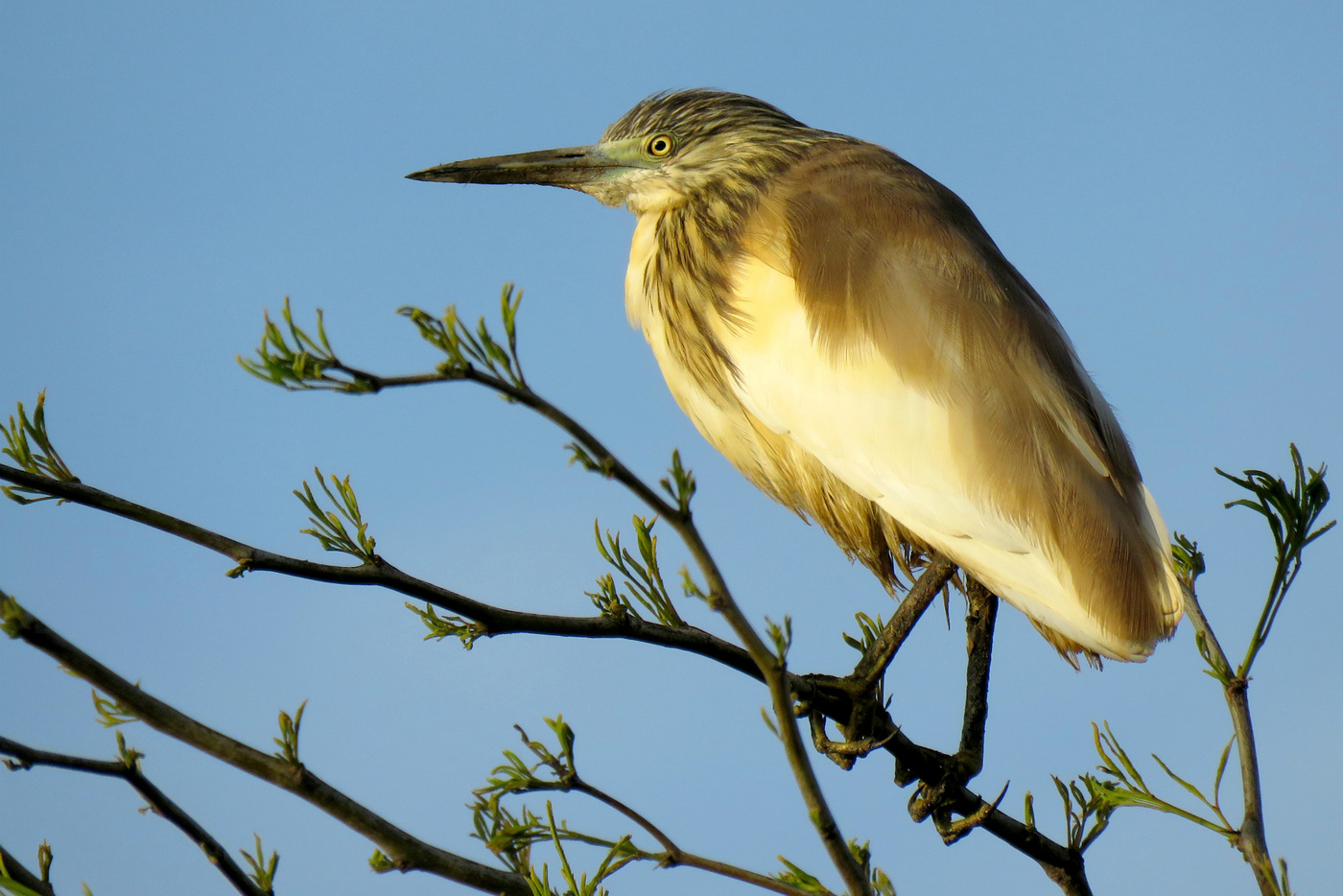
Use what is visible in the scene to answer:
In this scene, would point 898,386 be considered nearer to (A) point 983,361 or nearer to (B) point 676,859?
(A) point 983,361

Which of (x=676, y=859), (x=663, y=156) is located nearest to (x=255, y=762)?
(x=676, y=859)

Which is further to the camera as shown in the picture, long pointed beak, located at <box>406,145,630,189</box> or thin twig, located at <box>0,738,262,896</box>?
long pointed beak, located at <box>406,145,630,189</box>

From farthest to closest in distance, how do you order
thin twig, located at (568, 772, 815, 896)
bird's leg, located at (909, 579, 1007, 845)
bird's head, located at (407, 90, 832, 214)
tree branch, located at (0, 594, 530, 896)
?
bird's head, located at (407, 90, 832, 214)
bird's leg, located at (909, 579, 1007, 845)
thin twig, located at (568, 772, 815, 896)
tree branch, located at (0, 594, 530, 896)

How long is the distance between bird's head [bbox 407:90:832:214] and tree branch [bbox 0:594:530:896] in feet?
5.17

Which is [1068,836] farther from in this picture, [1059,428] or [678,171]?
[678,171]

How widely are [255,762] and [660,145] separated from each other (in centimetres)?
180

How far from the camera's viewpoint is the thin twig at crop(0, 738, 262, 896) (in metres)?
0.98

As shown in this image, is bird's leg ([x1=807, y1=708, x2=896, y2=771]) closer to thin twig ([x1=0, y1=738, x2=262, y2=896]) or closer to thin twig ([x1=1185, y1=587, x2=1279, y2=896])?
thin twig ([x1=1185, y1=587, x2=1279, y2=896])

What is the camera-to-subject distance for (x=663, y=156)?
96.5 inches

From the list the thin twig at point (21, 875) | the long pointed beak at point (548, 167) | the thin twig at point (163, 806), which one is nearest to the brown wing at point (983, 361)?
the long pointed beak at point (548, 167)

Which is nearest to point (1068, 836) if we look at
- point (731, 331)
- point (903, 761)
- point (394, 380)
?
point (903, 761)

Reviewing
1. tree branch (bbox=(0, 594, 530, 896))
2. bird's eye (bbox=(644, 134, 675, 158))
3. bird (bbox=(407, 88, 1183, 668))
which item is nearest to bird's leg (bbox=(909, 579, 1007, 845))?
bird (bbox=(407, 88, 1183, 668))

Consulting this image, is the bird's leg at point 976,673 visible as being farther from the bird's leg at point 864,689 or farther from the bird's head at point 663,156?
the bird's head at point 663,156

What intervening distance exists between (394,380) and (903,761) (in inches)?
48.9
